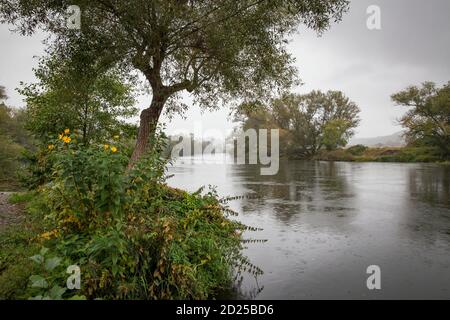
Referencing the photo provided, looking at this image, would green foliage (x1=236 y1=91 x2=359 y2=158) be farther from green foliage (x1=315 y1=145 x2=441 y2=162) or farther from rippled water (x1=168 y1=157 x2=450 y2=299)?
rippled water (x1=168 y1=157 x2=450 y2=299)

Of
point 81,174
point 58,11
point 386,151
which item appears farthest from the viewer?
point 386,151

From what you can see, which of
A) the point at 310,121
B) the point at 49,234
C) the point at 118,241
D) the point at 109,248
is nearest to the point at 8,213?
the point at 49,234

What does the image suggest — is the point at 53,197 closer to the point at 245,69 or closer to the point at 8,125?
the point at 245,69

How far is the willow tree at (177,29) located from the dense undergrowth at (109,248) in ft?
14.2

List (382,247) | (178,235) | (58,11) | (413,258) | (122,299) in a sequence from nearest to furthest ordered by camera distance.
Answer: (122,299)
(178,235)
(413,258)
(382,247)
(58,11)

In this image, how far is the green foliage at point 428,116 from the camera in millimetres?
40469

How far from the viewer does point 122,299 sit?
13.0 feet

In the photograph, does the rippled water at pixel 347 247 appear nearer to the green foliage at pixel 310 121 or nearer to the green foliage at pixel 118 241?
the green foliage at pixel 118 241

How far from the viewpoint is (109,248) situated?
4.05 m

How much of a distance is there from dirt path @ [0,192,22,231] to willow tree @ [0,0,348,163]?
10.6 feet

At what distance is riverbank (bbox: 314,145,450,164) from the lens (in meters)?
41.0

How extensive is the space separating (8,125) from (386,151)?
51.8m

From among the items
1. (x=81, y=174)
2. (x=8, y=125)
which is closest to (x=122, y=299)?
(x=81, y=174)

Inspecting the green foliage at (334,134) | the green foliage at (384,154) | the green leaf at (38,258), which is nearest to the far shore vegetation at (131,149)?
the green leaf at (38,258)
